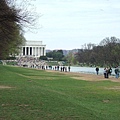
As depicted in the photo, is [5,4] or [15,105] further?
[5,4]

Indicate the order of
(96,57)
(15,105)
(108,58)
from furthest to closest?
(96,57)
(108,58)
(15,105)

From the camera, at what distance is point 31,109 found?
14.8 meters

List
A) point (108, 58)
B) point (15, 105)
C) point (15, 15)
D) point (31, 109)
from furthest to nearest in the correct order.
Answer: point (108, 58)
point (15, 15)
point (15, 105)
point (31, 109)

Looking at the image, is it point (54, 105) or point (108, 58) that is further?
point (108, 58)

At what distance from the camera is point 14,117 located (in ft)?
41.5

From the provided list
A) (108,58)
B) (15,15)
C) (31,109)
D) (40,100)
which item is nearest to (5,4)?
(15,15)

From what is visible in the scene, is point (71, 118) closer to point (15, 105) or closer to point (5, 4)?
point (15, 105)

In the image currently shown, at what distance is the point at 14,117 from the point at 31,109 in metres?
2.18

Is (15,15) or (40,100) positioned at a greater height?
(15,15)

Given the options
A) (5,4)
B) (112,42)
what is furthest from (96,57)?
(5,4)

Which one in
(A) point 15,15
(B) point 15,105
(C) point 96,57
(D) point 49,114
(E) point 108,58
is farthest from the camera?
(C) point 96,57

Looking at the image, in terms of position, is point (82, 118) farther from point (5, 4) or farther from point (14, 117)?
point (5, 4)

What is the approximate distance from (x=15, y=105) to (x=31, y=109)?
56.7 inches

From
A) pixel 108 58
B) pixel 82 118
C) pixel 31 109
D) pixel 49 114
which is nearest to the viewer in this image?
pixel 82 118
